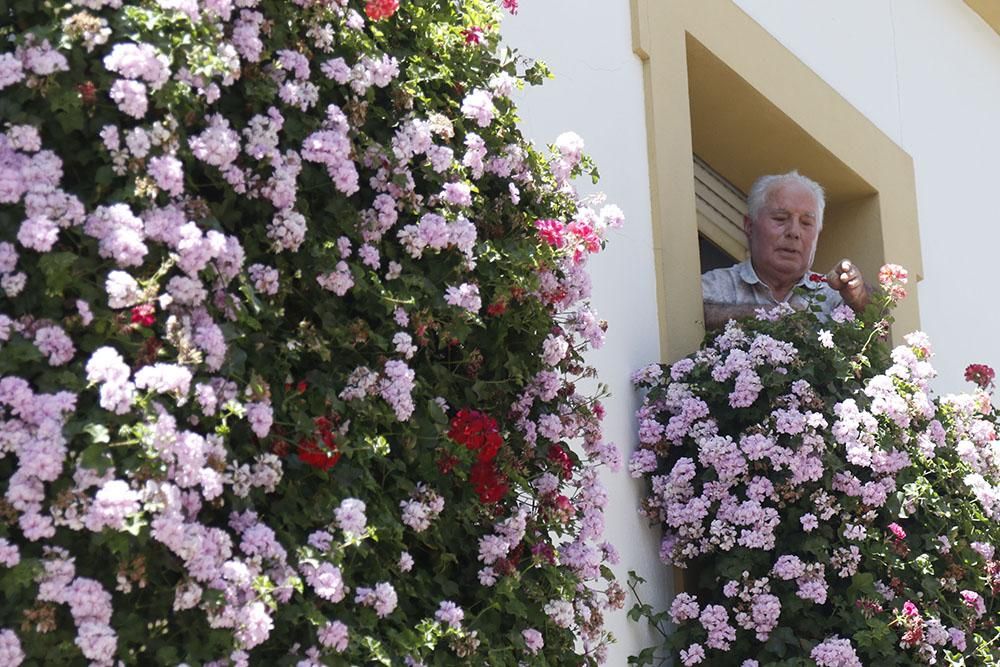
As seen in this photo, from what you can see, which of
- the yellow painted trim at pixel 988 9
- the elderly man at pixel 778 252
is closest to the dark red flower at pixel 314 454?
the elderly man at pixel 778 252

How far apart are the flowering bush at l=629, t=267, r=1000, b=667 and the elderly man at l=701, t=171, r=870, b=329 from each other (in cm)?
76

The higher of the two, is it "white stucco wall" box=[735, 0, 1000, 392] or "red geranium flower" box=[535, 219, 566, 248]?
"white stucco wall" box=[735, 0, 1000, 392]

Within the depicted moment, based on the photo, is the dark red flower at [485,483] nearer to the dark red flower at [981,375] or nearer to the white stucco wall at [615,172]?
the white stucco wall at [615,172]

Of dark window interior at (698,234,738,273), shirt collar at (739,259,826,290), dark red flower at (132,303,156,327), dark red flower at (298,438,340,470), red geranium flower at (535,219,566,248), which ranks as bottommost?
dark red flower at (298,438,340,470)

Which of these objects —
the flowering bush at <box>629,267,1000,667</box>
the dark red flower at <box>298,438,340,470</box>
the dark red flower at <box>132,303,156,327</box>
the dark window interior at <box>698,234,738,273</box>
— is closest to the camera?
the dark red flower at <box>132,303,156,327</box>

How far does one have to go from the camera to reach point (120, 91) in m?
3.08

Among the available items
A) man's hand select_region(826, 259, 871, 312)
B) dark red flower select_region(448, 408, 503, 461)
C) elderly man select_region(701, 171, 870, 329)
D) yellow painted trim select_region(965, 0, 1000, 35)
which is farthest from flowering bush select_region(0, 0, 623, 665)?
yellow painted trim select_region(965, 0, 1000, 35)

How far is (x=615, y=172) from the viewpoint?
5.16m

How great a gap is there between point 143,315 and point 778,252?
124 inches

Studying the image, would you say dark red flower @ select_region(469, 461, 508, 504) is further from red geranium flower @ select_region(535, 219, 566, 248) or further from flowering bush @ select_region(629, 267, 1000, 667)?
flowering bush @ select_region(629, 267, 1000, 667)

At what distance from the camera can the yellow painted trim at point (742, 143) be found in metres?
5.36

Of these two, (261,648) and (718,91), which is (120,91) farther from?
(718,91)

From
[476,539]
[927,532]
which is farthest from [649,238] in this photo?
[476,539]

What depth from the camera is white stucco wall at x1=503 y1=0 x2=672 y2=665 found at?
15.6 ft
